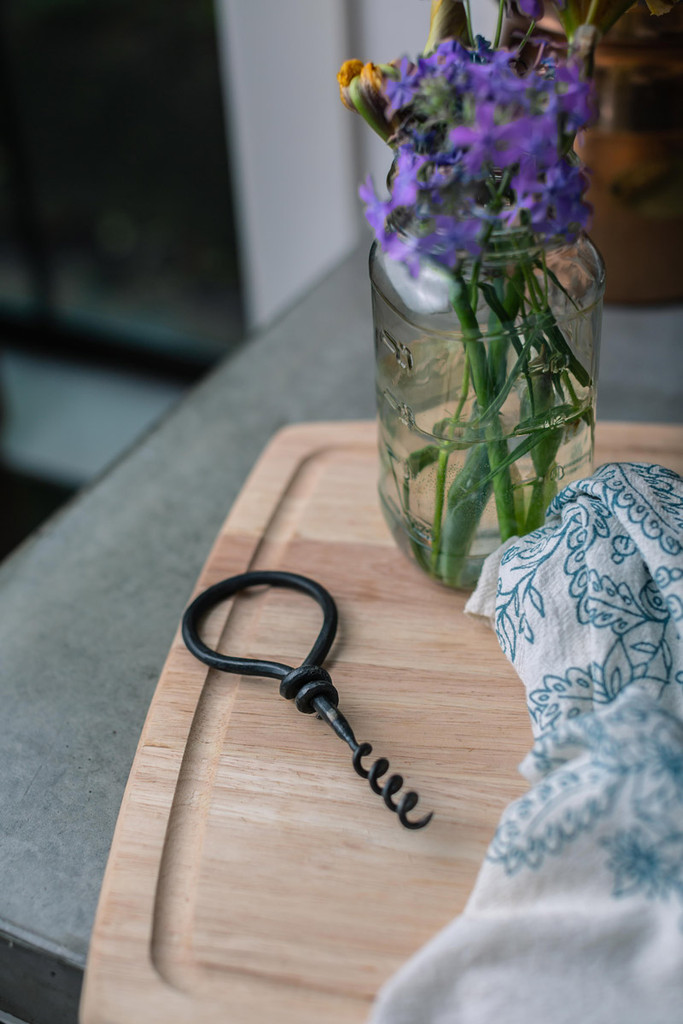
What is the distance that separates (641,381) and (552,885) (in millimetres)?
568

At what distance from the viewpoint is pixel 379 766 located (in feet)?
1.48

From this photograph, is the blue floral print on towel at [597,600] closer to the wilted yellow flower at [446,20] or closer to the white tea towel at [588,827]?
the white tea towel at [588,827]

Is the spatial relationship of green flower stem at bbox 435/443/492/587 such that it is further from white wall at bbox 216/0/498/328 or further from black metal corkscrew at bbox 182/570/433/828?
white wall at bbox 216/0/498/328

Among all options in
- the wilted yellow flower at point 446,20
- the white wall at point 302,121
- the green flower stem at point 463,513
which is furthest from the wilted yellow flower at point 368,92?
the white wall at point 302,121

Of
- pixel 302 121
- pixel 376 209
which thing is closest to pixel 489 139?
pixel 376 209

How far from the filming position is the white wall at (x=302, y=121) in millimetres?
1147

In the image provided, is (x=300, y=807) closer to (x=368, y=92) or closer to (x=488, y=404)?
(x=488, y=404)

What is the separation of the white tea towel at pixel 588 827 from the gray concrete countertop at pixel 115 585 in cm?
20

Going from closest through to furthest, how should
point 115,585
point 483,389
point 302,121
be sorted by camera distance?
point 483,389 < point 115,585 < point 302,121

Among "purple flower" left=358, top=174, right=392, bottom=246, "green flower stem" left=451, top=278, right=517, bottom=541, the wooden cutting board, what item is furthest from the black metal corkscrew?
"purple flower" left=358, top=174, right=392, bottom=246

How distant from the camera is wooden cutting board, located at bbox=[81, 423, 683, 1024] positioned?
40 centimetres

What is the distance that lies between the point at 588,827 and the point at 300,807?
0.15 m

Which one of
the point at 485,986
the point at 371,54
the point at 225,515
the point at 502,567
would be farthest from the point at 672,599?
the point at 371,54

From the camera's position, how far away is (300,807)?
0.46 meters
